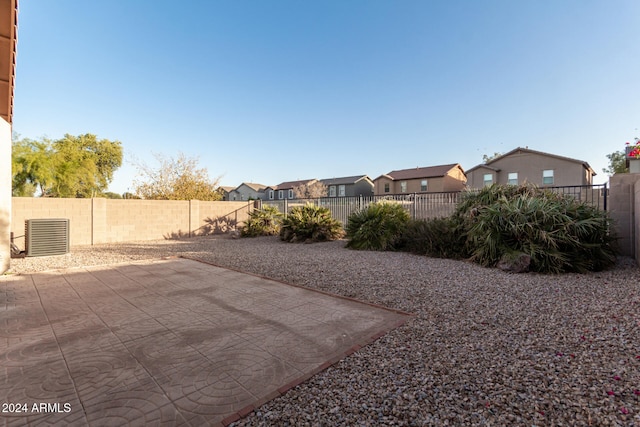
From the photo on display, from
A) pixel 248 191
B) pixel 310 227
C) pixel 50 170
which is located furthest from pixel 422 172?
pixel 50 170

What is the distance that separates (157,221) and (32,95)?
750cm

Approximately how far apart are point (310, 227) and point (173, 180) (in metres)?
10.8

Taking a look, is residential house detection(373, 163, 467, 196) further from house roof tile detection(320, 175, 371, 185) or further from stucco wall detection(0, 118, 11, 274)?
stucco wall detection(0, 118, 11, 274)

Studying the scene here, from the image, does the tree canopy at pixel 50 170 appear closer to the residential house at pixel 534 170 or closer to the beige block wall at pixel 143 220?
the beige block wall at pixel 143 220

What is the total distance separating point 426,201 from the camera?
10297 mm

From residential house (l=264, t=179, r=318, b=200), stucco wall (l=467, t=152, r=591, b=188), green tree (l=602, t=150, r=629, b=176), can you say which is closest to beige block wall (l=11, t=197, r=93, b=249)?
stucco wall (l=467, t=152, r=591, b=188)

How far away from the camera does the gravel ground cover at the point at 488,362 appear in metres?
1.72

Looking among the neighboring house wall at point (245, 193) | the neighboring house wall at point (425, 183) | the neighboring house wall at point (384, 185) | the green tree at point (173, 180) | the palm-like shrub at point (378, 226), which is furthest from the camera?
the neighboring house wall at point (245, 193)

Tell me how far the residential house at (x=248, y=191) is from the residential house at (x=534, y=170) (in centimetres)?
3158

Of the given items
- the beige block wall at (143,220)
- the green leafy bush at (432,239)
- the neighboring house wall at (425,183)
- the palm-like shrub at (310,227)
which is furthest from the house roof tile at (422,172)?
the beige block wall at (143,220)

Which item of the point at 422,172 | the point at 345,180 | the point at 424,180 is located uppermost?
the point at 422,172

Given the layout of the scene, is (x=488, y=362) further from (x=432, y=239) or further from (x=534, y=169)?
(x=534, y=169)

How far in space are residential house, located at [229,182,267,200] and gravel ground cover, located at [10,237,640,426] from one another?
143 ft

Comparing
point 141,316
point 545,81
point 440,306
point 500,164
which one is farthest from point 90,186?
point 500,164
